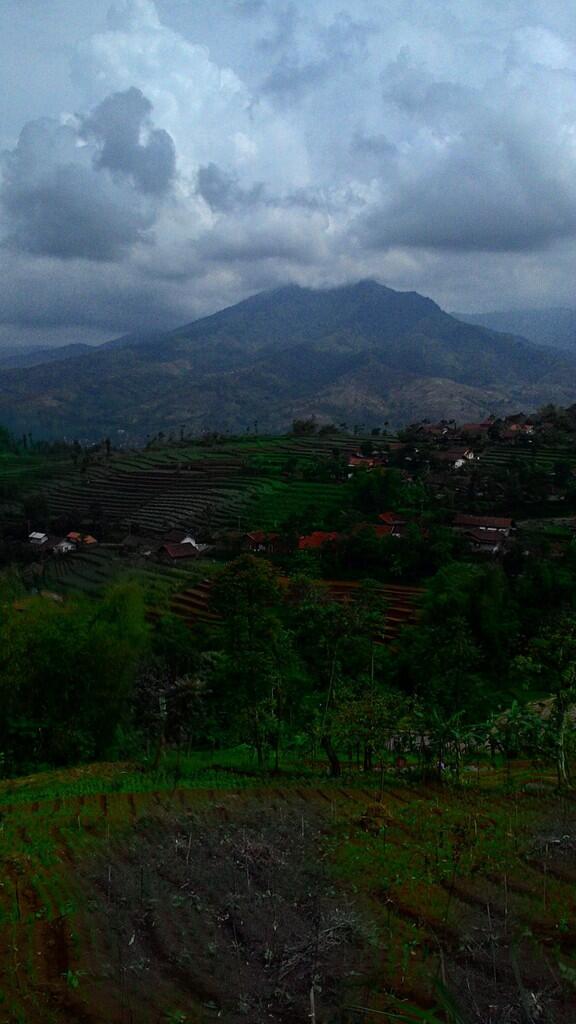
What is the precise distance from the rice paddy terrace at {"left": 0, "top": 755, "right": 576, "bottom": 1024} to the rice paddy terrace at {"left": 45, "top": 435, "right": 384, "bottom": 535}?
38.3 meters

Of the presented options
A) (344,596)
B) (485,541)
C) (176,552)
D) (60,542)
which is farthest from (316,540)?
(60,542)

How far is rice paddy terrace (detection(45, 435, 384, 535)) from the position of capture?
54.6m

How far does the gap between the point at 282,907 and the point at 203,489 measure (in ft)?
179

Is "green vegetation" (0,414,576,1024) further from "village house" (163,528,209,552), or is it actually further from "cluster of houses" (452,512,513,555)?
"village house" (163,528,209,552)

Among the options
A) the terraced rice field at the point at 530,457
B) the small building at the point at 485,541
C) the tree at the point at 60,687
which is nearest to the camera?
the tree at the point at 60,687

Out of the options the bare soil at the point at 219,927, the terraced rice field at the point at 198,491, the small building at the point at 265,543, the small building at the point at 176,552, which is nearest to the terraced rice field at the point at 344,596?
the small building at the point at 176,552

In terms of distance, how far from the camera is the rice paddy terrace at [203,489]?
179ft

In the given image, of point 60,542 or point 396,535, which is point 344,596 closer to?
point 396,535

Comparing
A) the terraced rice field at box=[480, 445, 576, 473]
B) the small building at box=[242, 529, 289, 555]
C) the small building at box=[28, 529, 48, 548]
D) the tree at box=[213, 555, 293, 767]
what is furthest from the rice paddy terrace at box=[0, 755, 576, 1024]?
the terraced rice field at box=[480, 445, 576, 473]

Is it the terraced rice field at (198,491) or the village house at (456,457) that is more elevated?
the village house at (456,457)

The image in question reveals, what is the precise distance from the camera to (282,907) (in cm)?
836

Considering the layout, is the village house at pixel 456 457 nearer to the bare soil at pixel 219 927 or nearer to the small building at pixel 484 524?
the small building at pixel 484 524

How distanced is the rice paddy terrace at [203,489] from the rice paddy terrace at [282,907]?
3831 cm

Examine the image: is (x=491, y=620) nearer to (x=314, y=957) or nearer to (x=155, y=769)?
(x=155, y=769)
